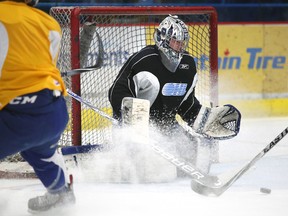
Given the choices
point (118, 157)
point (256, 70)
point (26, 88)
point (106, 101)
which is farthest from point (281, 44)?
point (26, 88)

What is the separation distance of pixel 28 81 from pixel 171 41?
1.39 metres

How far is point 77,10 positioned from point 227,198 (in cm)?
149

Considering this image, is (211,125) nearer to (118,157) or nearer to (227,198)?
(118,157)

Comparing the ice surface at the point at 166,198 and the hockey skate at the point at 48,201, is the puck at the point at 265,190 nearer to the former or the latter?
the ice surface at the point at 166,198

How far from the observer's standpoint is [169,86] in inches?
160

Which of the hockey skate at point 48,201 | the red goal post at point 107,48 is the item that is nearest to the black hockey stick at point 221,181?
the hockey skate at point 48,201

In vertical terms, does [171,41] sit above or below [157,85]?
above

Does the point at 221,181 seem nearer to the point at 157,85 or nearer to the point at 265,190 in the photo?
the point at 265,190

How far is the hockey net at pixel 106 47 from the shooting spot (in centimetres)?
431

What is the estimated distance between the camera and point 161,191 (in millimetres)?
3682

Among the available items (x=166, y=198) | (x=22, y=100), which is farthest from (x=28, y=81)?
(x=166, y=198)

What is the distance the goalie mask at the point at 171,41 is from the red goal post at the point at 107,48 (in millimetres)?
456

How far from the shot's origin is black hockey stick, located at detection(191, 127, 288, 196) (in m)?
3.32

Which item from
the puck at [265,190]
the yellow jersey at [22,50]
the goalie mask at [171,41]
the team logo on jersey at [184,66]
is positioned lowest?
the puck at [265,190]
